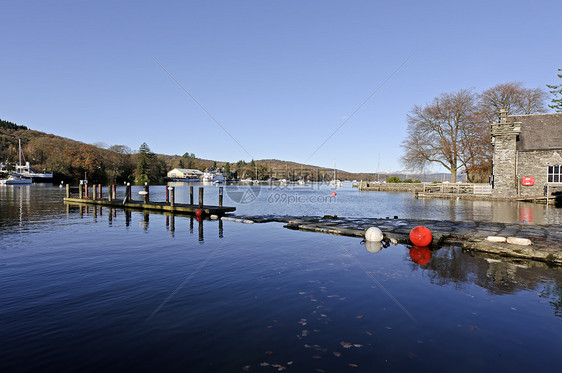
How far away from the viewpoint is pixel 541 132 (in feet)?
122

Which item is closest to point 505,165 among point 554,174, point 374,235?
point 554,174

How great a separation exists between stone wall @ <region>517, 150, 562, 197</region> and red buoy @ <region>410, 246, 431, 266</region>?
112ft

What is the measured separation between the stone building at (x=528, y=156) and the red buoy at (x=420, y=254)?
3330 centimetres

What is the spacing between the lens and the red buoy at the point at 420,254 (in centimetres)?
1023

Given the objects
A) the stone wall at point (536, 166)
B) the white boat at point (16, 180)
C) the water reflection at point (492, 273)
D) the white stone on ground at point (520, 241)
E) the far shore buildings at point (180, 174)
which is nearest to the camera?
the water reflection at point (492, 273)

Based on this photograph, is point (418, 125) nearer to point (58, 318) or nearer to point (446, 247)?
point (446, 247)

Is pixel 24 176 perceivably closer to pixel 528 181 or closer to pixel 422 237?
pixel 422 237

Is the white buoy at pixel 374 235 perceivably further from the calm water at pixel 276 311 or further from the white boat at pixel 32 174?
the white boat at pixel 32 174

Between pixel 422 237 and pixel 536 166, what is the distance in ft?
113

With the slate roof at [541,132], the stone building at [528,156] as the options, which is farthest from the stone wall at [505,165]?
the slate roof at [541,132]

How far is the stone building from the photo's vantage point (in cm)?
3597

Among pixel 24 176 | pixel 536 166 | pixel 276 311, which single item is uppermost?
pixel 536 166

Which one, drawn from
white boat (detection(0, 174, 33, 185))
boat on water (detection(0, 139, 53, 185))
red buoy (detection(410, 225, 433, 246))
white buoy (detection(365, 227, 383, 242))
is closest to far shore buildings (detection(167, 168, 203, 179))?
boat on water (detection(0, 139, 53, 185))

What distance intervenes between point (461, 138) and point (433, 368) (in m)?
55.1
